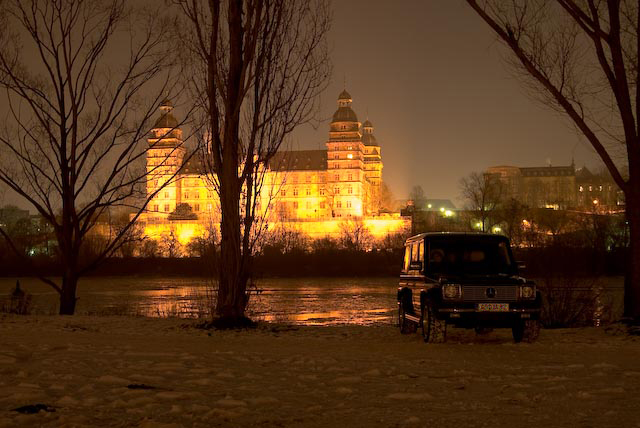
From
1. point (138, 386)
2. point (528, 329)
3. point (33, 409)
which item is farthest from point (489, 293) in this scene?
point (33, 409)

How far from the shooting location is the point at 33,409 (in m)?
5.88

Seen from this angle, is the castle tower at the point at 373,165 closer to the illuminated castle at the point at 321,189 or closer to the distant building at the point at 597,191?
the illuminated castle at the point at 321,189

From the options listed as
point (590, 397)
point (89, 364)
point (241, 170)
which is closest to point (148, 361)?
point (89, 364)

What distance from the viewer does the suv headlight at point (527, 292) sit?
11516 mm

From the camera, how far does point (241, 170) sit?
50.7 feet

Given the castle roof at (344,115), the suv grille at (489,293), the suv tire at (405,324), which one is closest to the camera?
the suv grille at (489,293)

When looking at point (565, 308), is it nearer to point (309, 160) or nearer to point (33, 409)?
point (33, 409)

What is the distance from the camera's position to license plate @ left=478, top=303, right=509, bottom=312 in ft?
37.2

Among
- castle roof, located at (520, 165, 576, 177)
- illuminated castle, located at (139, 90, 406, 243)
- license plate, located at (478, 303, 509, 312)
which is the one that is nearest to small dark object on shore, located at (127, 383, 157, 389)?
license plate, located at (478, 303, 509, 312)

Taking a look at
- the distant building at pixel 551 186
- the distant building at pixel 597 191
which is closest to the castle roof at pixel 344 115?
the distant building at pixel 551 186

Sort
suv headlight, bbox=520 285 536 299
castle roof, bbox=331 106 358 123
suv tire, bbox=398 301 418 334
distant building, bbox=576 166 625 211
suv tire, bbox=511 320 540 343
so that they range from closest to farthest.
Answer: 1. suv headlight, bbox=520 285 536 299
2. suv tire, bbox=511 320 540 343
3. suv tire, bbox=398 301 418 334
4. distant building, bbox=576 166 625 211
5. castle roof, bbox=331 106 358 123

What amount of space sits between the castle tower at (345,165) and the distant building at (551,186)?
30166 mm

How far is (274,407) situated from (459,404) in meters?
1.67

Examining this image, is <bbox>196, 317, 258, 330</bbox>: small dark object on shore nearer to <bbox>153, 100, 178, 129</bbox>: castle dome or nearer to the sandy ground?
the sandy ground
